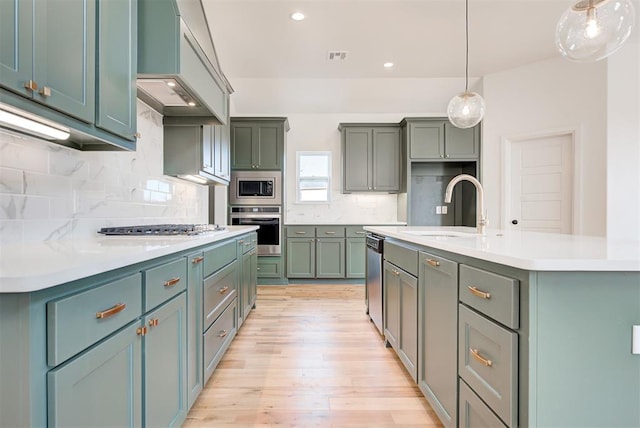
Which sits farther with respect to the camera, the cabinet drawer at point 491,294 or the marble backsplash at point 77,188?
the marble backsplash at point 77,188

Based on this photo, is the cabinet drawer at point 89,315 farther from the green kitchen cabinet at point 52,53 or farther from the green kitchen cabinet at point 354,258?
the green kitchen cabinet at point 354,258

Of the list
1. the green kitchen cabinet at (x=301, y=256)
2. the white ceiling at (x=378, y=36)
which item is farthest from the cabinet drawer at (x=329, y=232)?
the white ceiling at (x=378, y=36)

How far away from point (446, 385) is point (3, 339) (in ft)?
5.07

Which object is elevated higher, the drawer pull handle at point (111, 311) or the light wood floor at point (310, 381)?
the drawer pull handle at point (111, 311)

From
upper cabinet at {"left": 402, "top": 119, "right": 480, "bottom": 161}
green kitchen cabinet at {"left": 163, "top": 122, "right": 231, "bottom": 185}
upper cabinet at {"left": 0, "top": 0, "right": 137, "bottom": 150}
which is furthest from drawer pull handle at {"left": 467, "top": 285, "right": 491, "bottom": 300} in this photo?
upper cabinet at {"left": 402, "top": 119, "right": 480, "bottom": 161}

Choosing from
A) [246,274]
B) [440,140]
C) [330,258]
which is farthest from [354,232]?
[246,274]

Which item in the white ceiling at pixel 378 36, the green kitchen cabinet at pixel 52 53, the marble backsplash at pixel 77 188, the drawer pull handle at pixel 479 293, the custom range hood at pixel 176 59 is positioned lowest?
the drawer pull handle at pixel 479 293

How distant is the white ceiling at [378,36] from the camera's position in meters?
3.12

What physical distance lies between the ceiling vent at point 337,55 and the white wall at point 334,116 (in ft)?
3.36

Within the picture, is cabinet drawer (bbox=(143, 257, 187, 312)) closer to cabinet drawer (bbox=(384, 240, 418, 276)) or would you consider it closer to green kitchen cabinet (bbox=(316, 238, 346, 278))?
cabinet drawer (bbox=(384, 240, 418, 276))

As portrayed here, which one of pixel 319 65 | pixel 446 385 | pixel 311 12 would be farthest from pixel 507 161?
pixel 446 385

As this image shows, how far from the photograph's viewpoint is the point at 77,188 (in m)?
1.69

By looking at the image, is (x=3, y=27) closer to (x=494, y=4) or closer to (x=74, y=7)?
(x=74, y=7)

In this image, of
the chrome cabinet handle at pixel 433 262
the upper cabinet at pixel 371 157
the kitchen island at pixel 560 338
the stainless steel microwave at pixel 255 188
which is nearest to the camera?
the kitchen island at pixel 560 338
